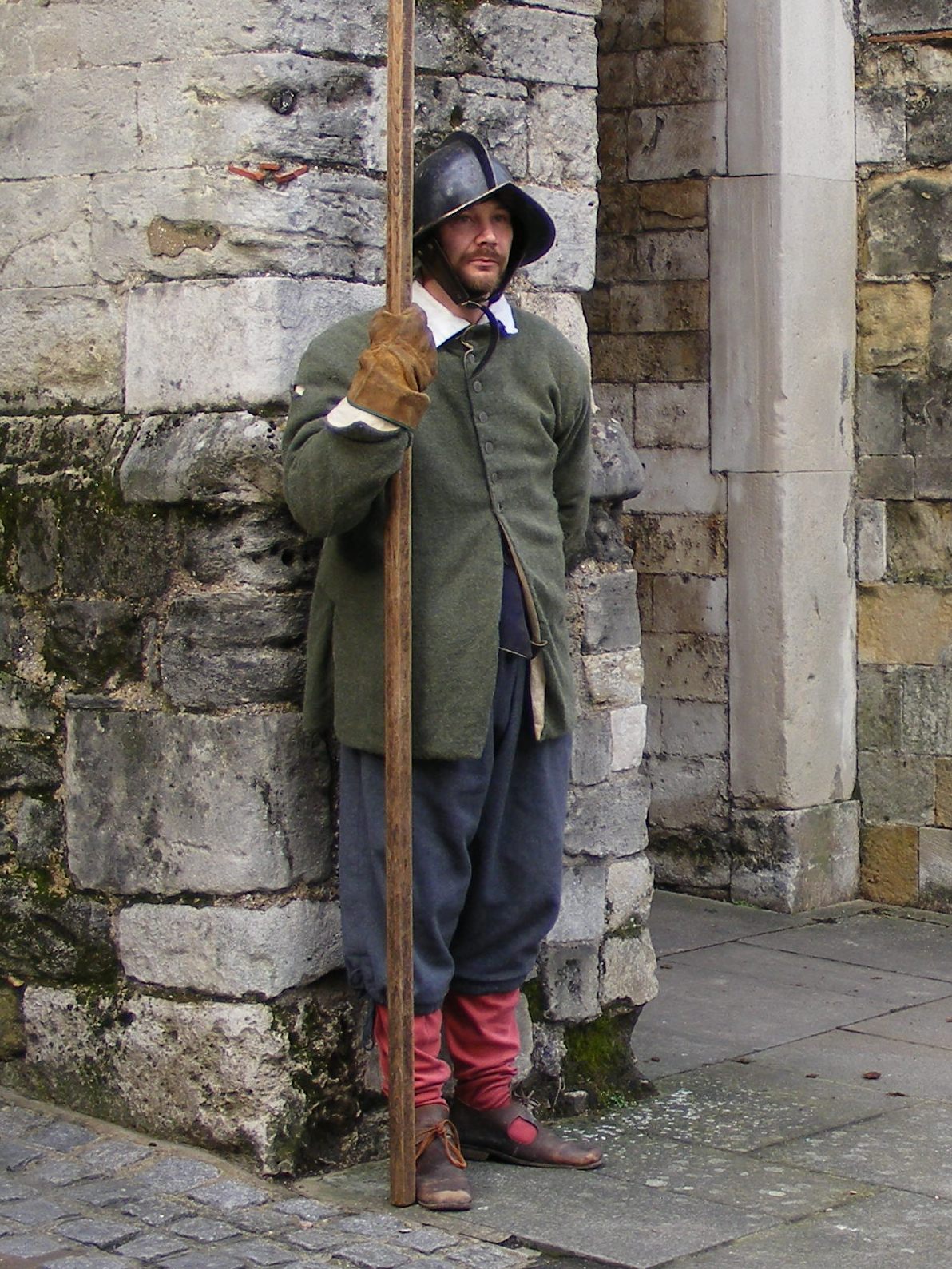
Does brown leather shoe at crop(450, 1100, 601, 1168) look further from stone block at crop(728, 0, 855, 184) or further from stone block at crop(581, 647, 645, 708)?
stone block at crop(728, 0, 855, 184)

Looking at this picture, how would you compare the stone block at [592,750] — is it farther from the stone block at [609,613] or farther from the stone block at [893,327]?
the stone block at [893,327]

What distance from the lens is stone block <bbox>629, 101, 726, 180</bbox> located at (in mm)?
6570

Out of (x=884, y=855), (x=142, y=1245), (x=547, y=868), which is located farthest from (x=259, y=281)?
(x=884, y=855)

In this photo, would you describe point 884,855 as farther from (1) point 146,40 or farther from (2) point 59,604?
(1) point 146,40

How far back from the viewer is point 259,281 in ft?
13.4

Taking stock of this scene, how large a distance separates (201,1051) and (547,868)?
0.74 m

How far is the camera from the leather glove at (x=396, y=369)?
12.0 feet

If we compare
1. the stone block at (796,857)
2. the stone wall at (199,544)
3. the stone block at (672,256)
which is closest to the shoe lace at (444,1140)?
the stone wall at (199,544)

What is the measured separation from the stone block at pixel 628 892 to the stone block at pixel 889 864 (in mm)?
2067

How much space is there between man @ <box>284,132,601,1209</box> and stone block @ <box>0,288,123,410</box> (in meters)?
0.62

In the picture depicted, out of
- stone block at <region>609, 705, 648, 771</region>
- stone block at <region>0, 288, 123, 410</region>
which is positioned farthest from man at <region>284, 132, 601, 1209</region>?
stone block at <region>0, 288, 123, 410</region>

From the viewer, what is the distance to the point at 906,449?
6590 mm

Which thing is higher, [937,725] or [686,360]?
[686,360]

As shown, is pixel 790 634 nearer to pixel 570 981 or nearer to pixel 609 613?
pixel 609 613
